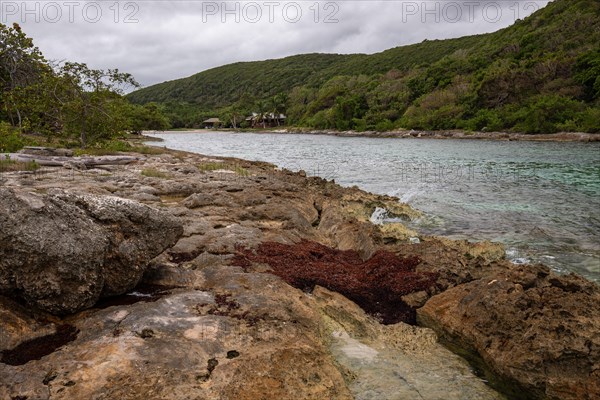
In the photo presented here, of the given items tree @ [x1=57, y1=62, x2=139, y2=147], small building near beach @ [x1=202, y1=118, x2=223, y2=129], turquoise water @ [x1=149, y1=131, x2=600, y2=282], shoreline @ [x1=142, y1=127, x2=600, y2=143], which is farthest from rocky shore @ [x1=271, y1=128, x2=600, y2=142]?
small building near beach @ [x1=202, y1=118, x2=223, y2=129]

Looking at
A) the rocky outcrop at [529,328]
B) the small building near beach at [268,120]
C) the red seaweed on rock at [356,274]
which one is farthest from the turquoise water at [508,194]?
the small building near beach at [268,120]

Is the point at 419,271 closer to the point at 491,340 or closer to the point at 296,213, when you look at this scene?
the point at 491,340

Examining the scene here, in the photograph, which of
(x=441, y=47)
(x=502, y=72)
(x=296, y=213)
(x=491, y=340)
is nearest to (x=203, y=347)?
(x=491, y=340)

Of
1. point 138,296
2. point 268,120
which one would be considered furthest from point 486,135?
point 268,120

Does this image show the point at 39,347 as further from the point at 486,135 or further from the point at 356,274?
the point at 486,135

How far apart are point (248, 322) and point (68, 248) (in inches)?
87.5

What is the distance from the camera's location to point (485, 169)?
91.5 ft

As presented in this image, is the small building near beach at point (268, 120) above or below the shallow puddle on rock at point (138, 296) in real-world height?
above

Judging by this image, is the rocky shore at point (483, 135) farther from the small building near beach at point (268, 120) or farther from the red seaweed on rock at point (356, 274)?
the small building near beach at point (268, 120)

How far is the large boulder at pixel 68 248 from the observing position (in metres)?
4.56

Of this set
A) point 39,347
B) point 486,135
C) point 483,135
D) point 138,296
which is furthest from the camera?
point 483,135

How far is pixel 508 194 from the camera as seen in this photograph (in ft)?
62.6

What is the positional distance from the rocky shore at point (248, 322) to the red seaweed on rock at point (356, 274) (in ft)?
0.12

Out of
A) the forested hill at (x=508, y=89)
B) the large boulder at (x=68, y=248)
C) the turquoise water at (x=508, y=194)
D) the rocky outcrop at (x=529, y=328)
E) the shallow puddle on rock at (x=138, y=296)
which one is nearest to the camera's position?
the rocky outcrop at (x=529, y=328)
